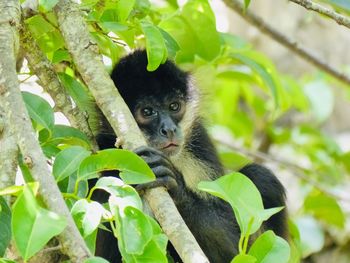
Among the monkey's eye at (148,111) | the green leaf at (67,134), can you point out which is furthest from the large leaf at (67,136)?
the monkey's eye at (148,111)

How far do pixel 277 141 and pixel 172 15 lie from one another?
3.91 m

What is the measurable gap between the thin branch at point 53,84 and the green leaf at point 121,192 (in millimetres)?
870

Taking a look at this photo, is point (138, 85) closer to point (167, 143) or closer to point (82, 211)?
point (167, 143)

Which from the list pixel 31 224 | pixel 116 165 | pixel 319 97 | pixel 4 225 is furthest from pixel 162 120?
pixel 319 97

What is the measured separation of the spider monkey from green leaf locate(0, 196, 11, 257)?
1693mm

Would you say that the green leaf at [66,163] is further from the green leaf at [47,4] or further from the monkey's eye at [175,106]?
the monkey's eye at [175,106]

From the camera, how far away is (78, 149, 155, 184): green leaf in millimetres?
2646

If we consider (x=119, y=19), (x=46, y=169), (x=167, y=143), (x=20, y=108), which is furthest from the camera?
(x=167, y=143)

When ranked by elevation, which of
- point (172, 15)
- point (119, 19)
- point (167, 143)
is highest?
point (119, 19)

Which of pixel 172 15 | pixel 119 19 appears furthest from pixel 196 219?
pixel 119 19

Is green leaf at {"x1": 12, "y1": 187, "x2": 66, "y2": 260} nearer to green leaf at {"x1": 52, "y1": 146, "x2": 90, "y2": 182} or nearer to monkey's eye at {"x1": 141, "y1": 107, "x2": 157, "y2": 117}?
green leaf at {"x1": 52, "y1": 146, "x2": 90, "y2": 182}

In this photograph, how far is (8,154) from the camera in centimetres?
262

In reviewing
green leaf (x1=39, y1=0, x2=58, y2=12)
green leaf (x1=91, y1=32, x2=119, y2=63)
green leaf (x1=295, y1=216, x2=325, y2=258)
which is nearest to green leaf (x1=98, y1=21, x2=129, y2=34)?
green leaf (x1=91, y1=32, x2=119, y2=63)

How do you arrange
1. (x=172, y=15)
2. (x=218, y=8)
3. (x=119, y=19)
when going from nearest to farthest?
(x=119, y=19)
(x=172, y=15)
(x=218, y=8)
